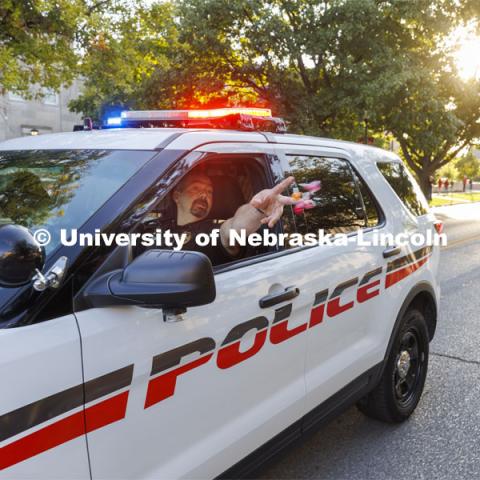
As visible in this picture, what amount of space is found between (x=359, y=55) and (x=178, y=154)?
15.7 meters

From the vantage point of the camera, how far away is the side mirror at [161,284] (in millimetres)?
1539

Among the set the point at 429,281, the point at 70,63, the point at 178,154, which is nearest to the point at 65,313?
the point at 178,154

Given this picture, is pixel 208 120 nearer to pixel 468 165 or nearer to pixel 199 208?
pixel 199 208

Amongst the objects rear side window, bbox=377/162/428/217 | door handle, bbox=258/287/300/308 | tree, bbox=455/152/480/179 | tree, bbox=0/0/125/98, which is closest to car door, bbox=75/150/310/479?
door handle, bbox=258/287/300/308

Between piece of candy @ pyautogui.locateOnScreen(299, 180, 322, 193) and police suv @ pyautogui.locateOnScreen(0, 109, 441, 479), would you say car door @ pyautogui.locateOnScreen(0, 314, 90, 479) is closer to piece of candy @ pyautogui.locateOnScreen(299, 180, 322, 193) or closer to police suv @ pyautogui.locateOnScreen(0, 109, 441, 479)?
police suv @ pyautogui.locateOnScreen(0, 109, 441, 479)

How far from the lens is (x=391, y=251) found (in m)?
3.21

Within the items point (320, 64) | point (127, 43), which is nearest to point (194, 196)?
point (127, 43)

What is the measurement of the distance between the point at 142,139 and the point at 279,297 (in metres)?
0.86

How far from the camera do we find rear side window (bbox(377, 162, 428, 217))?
355 cm

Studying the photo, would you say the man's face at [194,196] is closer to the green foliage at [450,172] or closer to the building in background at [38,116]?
the building in background at [38,116]

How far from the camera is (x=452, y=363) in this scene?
4566 millimetres

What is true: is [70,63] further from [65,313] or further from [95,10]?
[65,313]

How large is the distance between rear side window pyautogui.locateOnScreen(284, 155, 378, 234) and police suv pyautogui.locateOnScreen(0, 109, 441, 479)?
1 cm

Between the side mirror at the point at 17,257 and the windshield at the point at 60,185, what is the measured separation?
0.61 ft
